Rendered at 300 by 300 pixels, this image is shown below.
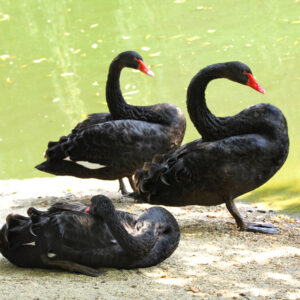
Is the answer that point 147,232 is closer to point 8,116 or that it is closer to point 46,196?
point 46,196

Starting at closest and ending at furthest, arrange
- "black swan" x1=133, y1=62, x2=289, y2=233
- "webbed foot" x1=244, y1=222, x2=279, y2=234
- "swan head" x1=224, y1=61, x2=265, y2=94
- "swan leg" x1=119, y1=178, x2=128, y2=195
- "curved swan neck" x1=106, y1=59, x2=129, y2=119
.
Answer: "black swan" x1=133, y1=62, x2=289, y2=233 < "webbed foot" x1=244, y1=222, x2=279, y2=234 < "swan head" x1=224, y1=61, x2=265, y2=94 < "swan leg" x1=119, y1=178, x2=128, y2=195 < "curved swan neck" x1=106, y1=59, x2=129, y2=119

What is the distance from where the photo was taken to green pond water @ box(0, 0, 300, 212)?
8.96 metres

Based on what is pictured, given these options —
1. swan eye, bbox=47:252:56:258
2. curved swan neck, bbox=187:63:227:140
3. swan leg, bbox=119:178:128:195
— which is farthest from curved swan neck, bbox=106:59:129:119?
swan eye, bbox=47:252:56:258

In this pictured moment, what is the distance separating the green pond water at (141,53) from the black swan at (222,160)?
1.29 meters

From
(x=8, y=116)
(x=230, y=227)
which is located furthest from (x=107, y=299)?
(x=8, y=116)

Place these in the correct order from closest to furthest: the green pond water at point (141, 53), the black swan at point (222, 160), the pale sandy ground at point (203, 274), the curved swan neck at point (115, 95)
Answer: the pale sandy ground at point (203, 274) → the black swan at point (222, 160) → the curved swan neck at point (115, 95) → the green pond water at point (141, 53)

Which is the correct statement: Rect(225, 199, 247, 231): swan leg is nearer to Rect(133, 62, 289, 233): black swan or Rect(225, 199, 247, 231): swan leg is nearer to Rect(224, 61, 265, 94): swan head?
Rect(133, 62, 289, 233): black swan

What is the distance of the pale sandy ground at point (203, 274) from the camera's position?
12.8 feet

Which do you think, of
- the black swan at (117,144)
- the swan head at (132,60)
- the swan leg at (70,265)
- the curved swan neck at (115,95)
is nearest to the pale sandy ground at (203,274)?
the swan leg at (70,265)

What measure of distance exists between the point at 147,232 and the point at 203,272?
1.50 feet

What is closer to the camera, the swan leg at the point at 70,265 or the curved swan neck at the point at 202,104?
the swan leg at the point at 70,265

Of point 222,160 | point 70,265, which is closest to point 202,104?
point 222,160

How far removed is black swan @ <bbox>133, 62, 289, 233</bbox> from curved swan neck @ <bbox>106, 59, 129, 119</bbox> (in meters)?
1.45

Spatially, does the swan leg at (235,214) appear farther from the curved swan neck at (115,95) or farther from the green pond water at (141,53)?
the curved swan neck at (115,95)
